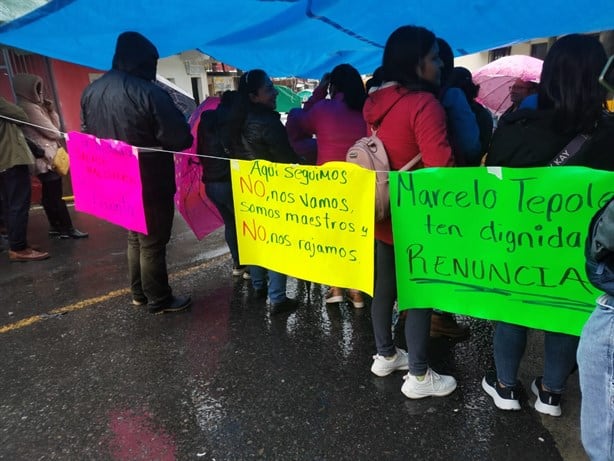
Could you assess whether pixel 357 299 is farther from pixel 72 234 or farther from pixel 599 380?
pixel 72 234

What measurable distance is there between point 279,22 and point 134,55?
1109mm

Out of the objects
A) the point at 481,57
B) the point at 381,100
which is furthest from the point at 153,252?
the point at 481,57

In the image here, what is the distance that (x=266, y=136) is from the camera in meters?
3.29

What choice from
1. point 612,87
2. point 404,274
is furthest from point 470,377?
point 612,87

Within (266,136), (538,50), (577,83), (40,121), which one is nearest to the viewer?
(577,83)

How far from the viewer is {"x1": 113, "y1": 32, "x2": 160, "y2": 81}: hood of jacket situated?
10.1ft

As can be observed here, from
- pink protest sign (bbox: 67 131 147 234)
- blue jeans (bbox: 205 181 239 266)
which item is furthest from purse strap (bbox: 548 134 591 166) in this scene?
pink protest sign (bbox: 67 131 147 234)

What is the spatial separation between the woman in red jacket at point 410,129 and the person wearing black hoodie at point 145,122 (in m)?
1.55

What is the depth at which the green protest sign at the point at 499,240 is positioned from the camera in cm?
190

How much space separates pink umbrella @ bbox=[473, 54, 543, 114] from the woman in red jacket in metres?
3.63

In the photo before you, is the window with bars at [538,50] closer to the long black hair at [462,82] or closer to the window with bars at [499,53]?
the window with bars at [499,53]

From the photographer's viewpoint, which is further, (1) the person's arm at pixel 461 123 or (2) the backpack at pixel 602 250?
(1) the person's arm at pixel 461 123

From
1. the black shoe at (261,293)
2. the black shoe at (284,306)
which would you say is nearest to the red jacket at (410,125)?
the black shoe at (284,306)

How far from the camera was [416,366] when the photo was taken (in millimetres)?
2531
